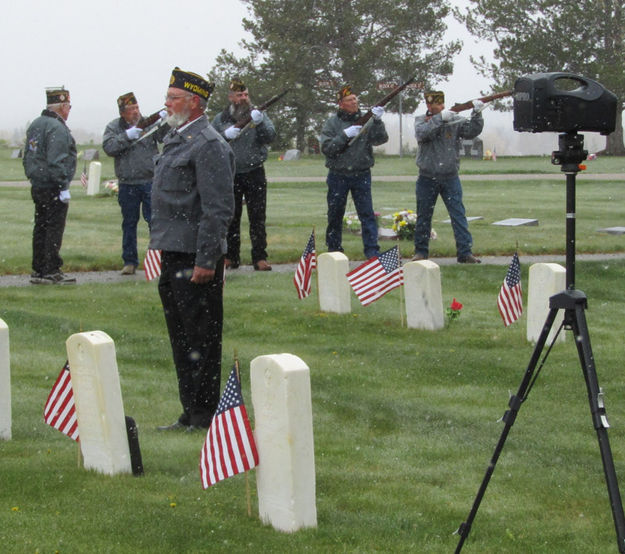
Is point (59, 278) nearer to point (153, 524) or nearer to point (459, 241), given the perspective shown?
point (459, 241)

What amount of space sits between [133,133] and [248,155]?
55.0 inches

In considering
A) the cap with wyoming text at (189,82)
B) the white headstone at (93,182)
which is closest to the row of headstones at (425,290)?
the cap with wyoming text at (189,82)

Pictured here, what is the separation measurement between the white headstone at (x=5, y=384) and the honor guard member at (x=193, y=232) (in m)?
1.02

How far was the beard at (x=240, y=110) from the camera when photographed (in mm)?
14120

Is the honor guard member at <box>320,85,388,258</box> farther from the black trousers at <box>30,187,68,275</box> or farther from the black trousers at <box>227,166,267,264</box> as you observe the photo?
the black trousers at <box>30,187,68,275</box>

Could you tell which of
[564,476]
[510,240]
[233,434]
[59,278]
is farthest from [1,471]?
[510,240]

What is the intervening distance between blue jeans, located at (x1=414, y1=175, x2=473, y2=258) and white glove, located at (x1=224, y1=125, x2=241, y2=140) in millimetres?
2565

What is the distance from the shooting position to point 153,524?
229 inches

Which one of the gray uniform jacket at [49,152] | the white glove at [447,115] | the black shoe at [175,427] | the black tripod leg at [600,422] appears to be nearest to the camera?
the black tripod leg at [600,422]

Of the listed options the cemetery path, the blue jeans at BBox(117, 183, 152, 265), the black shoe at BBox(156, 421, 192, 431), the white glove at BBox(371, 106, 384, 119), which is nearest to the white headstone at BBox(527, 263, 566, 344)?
the black shoe at BBox(156, 421, 192, 431)

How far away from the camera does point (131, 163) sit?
47.2 ft

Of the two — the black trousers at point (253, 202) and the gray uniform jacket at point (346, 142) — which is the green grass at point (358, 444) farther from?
the gray uniform jacket at point (346, 142)

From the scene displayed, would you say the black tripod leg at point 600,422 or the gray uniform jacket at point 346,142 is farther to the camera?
the gray uniform jacket at point 346,142

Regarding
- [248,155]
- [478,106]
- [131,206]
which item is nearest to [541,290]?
[478,106]
